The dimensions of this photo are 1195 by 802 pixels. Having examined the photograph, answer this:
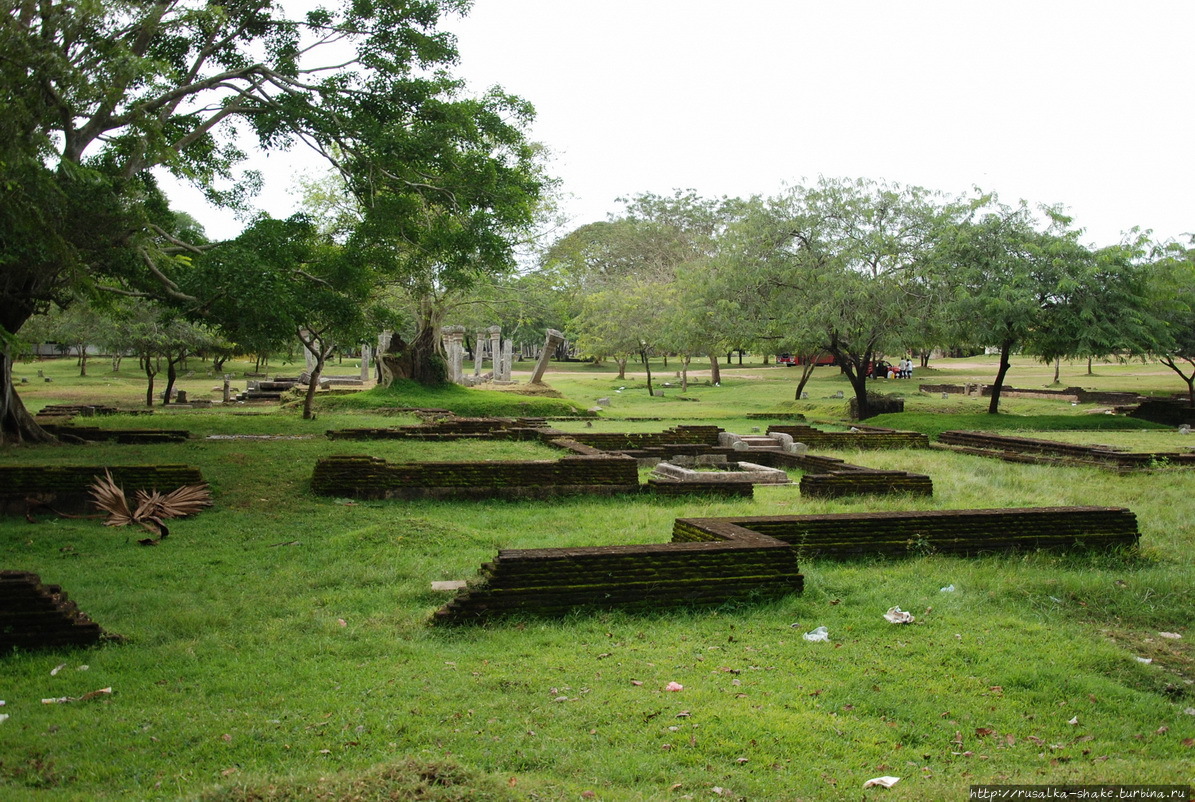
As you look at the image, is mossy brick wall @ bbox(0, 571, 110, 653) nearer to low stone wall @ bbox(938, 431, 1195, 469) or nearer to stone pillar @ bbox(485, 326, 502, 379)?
low stone wall @ bbox(938, 431, 1195, 469)

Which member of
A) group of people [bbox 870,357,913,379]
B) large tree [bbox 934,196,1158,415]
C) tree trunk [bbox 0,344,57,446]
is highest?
large tree [bbox 934,196,1158,415]

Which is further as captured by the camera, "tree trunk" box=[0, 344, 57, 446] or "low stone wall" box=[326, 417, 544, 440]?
"low stone wall" box=[326, 417, 544, 440]

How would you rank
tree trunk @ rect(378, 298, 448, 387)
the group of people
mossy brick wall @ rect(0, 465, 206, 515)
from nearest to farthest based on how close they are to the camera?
mossy brick wall @ rect(0, 465, 206, 515) < tree trunk @ rect(378, 298, 448, 387) < the group of people

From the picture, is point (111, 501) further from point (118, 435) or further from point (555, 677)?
point (555, 677)

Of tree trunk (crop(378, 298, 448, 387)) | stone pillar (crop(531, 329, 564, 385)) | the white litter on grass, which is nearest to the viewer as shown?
the white litter on grass

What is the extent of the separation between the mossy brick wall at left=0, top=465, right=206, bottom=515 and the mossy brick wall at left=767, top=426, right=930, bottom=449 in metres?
13.2

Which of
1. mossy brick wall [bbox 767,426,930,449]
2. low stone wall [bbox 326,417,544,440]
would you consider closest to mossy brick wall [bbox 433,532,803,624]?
low stone wall [bbox 326,417,544,440]

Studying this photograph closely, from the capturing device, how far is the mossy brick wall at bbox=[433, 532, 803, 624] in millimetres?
6629

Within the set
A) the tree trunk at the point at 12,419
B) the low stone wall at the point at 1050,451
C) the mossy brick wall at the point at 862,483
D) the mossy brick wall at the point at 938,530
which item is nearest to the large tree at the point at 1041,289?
the low stone wall at the point at 1050,451

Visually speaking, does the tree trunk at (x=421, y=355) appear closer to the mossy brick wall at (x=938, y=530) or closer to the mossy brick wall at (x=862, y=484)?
the mossy brick wall at (x=862, y=484)

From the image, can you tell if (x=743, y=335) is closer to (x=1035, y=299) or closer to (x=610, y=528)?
(x=1035, y=299)

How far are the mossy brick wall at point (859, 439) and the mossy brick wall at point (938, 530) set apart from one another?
1012 centimetres

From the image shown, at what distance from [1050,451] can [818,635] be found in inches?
550

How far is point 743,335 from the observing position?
1102 inches
